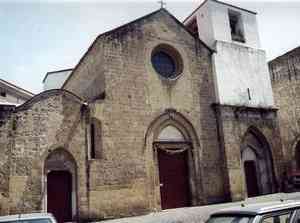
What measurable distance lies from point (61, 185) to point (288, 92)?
56.6 feet

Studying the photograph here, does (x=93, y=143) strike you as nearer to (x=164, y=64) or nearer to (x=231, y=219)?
(x=164, y=64)

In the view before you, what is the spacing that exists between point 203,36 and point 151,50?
440cm

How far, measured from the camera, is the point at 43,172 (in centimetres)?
1202

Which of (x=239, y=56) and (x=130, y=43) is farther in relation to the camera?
(x=239, y=56)

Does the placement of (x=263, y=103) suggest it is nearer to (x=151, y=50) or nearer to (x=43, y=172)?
(x=151, y=50)

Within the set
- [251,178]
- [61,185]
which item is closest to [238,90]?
[251,178]

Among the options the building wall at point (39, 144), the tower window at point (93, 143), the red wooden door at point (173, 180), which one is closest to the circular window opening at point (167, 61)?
the red wooden door at point (173, 180)

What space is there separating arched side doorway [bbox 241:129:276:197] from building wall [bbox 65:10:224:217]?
85.2 inches

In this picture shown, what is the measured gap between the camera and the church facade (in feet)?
40.0

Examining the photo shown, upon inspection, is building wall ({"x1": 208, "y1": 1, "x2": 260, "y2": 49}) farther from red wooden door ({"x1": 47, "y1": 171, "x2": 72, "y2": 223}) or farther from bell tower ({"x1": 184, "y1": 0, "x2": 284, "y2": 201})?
red wooden door ({"x1": 47, "y1": 171, "x2": 72, "y2": 223})

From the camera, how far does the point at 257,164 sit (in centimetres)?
1766

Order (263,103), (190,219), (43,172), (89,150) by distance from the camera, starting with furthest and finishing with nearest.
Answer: (263,103) < (89,150) < (43,172) < (190,219)

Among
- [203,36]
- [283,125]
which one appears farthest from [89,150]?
[283,125]

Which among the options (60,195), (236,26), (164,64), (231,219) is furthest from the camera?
(236,26)
